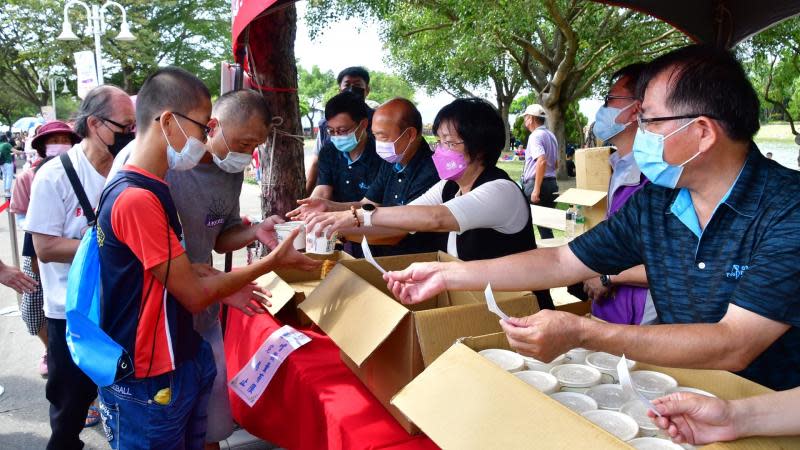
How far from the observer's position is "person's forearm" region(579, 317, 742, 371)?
1248 mm

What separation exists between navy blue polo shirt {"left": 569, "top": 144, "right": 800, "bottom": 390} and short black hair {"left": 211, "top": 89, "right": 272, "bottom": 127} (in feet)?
4.85

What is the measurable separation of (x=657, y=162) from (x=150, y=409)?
1754 millimetres

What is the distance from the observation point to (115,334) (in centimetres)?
176

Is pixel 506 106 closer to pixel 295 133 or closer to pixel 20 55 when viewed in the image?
pixel 20 55

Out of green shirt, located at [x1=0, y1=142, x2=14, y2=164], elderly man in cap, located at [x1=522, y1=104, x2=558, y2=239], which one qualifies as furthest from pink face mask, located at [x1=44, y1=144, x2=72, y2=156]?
green shirt, located at [x1=0, y1=142, x2=14, y2=164]

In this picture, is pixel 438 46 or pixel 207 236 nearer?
pixel 207 236

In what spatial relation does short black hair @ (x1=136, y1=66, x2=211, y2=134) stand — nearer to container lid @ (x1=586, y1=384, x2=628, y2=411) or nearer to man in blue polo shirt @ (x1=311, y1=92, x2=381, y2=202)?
container lid @ (x1=586, y1=384, x2=628, y2=411)

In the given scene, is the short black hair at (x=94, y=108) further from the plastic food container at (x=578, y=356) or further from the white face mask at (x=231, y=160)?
the plastic food container at (x=578, y=356)

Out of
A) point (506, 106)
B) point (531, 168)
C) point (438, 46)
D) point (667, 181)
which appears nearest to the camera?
point (667, 181)

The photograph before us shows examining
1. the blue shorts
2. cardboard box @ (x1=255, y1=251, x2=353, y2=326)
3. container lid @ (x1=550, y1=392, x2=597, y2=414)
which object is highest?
container lid @ (x1=550, y1=392, x2=597, y2=414)

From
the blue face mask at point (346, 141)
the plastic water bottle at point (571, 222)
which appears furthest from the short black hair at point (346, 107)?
the plastic water bottle at point (571, 222)

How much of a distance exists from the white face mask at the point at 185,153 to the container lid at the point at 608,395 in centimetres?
145

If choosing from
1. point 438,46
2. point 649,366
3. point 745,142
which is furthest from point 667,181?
point 438,46

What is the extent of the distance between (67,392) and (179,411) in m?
0.86
